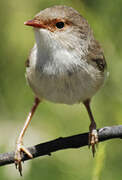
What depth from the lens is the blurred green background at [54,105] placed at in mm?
3686

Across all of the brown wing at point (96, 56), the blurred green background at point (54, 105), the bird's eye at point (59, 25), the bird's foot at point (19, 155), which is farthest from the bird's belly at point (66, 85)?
the bird's foot at point (19, 155)

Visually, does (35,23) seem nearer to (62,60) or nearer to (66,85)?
(62,60)

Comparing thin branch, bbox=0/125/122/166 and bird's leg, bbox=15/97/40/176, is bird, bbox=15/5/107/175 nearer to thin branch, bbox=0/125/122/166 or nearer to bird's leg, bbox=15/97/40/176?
bird's leg, bbox=15/97/40/176

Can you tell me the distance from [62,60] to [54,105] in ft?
3.18

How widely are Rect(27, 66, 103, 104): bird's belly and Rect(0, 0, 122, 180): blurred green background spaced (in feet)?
0.89

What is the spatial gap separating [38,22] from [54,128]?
A: 48.6 inches

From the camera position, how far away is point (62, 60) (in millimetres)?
3441

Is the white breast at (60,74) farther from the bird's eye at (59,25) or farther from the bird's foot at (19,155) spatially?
the bird's foot at (19,155)

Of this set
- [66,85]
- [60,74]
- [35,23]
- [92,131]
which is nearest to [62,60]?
[60,74]

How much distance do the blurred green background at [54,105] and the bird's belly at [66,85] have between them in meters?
0.27

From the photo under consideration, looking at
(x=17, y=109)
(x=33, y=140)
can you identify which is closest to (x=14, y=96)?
(x=17, y=109)

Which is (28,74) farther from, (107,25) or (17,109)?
(107,25)

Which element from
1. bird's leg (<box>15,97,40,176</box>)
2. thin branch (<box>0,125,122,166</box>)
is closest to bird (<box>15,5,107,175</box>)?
bird's leg (<box>15,97,40,176</box>)

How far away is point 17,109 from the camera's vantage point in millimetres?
4242
